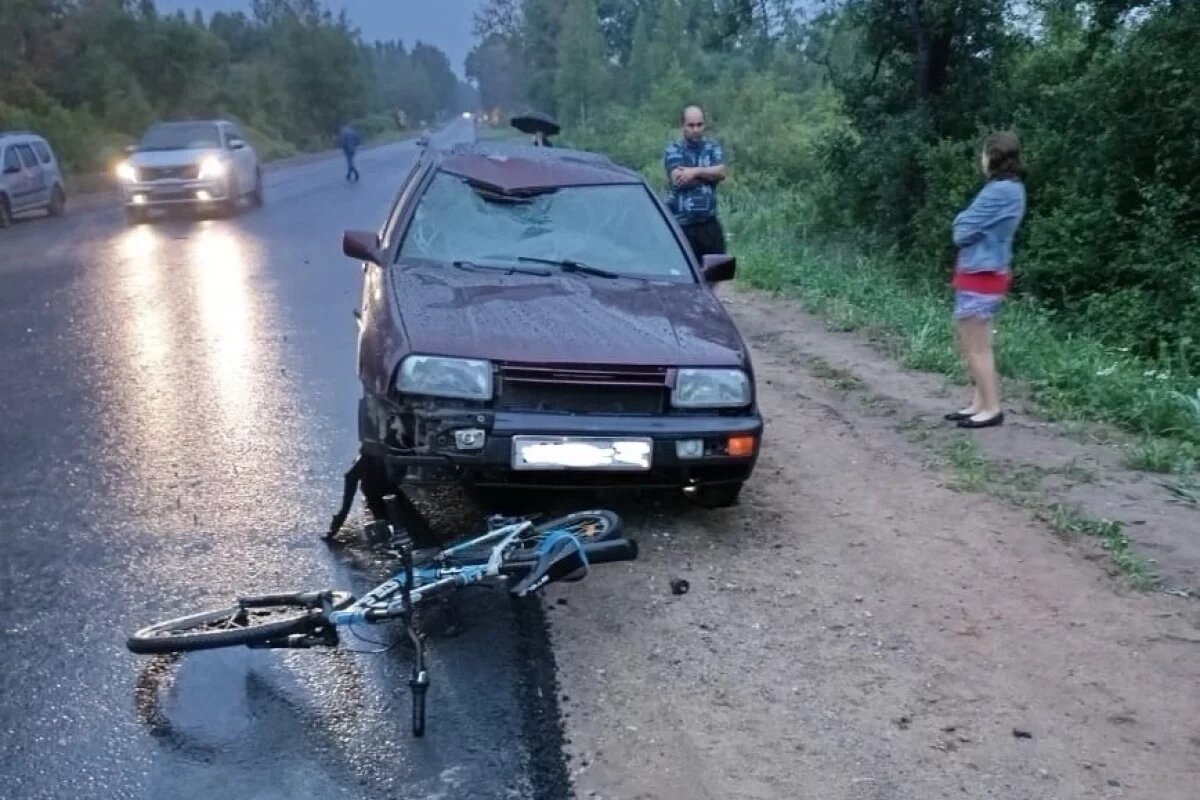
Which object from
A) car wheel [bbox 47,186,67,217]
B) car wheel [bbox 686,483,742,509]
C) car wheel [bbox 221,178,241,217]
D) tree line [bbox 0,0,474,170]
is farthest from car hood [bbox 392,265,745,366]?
tree line [bbox 0,0,474,170]

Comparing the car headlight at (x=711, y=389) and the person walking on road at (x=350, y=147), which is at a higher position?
the car headlight at (x=711, y=389)

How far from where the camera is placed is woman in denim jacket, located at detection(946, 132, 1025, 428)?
7.11m

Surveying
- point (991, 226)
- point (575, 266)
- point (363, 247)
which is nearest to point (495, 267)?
point (575, 266)

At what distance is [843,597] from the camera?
4.96 meters

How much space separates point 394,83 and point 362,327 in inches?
6453

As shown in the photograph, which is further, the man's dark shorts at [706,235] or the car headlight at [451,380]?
the man's dark shorts at [706,235]

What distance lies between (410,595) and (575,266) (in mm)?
2488

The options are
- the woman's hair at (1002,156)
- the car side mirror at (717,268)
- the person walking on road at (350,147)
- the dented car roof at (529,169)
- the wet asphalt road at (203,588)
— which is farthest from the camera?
the person walking on road at (350,147)

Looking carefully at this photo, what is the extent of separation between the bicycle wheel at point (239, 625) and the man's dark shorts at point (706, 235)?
5.66 metres

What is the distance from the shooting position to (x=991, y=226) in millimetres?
7113

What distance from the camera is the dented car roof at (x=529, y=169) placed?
6762 millimetres

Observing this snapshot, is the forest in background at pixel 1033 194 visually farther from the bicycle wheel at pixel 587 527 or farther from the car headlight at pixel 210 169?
the car headlight at pixel 210 169

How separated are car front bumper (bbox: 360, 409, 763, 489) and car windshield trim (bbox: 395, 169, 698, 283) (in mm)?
1232

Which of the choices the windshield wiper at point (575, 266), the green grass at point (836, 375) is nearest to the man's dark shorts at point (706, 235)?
the green grass at point (836, 375)
